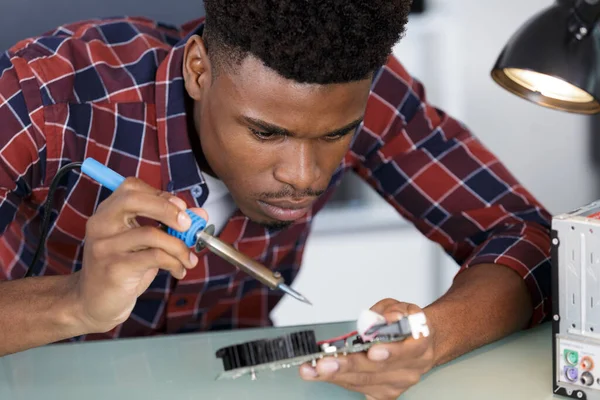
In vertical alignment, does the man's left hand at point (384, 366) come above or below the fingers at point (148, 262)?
below

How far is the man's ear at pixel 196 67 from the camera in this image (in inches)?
54.9

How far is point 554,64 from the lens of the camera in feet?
4.43

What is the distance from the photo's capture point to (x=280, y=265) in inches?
70.2

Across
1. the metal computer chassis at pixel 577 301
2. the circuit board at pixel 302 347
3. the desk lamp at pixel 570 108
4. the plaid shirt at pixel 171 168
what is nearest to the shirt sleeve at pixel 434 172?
the plaid shirt at pixel 171 168

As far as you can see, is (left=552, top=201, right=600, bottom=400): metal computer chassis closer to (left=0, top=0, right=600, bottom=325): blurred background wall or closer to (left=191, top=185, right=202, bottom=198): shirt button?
(left=191, top=185, right=202, bottom=198): shirt button

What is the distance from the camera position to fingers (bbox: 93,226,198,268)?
1.02 m

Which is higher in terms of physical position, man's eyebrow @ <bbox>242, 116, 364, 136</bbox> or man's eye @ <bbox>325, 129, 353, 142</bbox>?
man's eyebrow @ <bbox>242, 116, 364, 136</bbox>

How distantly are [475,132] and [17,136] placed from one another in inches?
82.8

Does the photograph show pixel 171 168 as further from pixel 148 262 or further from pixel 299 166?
pixel 148 262

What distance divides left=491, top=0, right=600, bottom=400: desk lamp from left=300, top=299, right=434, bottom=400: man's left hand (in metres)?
0.17

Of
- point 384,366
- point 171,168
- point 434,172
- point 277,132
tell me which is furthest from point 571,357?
point 171,168

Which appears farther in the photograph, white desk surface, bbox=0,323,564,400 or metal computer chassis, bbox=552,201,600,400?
white desk surface, bbox=0,323,564,400

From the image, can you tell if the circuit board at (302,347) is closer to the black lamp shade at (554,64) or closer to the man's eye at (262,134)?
the man's eye at (262,134)

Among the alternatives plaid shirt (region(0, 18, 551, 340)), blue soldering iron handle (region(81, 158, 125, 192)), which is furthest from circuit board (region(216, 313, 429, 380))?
plaid shirt (region(0, 18, 551, 340))
